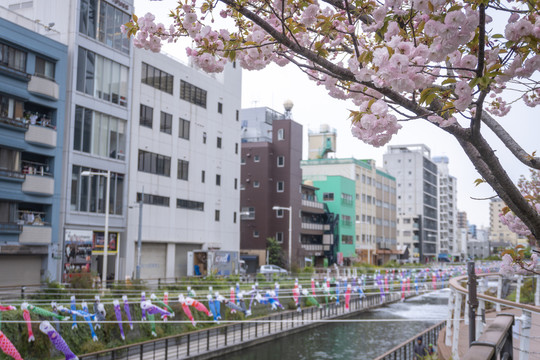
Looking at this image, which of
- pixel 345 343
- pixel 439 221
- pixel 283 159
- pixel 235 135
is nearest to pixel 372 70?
pixel 345 343

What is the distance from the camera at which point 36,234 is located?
2945 centimetres

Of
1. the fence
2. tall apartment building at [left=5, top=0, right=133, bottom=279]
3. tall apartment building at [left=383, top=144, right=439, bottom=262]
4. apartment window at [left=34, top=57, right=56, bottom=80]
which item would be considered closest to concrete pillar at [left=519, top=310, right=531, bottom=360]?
the fence

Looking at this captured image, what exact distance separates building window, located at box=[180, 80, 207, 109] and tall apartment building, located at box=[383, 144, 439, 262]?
3026 inches

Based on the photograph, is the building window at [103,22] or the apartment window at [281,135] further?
the apartment window at [281,135]

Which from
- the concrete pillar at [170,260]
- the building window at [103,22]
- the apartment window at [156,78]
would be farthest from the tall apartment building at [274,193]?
the building window at [103,22]

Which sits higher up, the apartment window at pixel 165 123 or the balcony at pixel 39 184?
the apartment window at pixel 165 123

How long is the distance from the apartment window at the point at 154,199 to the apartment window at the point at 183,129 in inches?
215

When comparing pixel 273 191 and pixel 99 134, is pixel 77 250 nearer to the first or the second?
pixel 99 134

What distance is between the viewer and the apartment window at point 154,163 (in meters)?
38.8

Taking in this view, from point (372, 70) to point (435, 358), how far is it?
7353 millimetres

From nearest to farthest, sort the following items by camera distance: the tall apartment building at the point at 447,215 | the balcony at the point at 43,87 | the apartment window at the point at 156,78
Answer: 1. the balcony at the point at 43,87
2. the apartment window at the point at 156,78
3. the tall apartment building at the point at 447,215

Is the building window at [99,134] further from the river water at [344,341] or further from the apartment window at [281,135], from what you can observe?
the apartment window at [281,135]

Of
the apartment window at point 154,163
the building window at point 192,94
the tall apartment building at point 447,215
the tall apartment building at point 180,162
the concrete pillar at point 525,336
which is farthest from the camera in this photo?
the tall apartment building at point 447,215

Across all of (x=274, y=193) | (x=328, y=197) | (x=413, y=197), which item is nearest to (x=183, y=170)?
(x=274, y=193)
